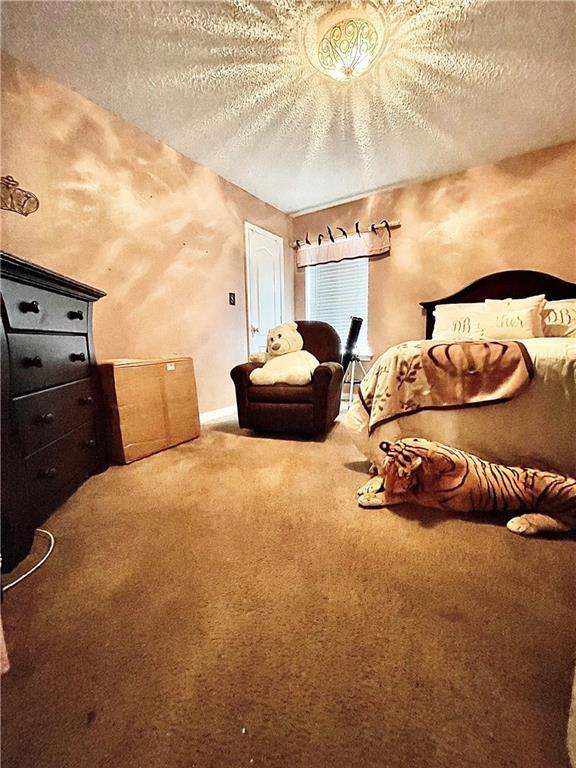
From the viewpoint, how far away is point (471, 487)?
45.4 inches

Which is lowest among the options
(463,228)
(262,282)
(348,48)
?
(262,282)

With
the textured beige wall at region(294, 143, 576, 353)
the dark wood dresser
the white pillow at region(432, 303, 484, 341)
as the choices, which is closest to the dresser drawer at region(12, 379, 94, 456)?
the dark wood dresser

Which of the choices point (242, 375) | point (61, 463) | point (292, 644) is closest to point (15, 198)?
point (61, 463)

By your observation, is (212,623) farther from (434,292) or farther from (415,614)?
(434,292)

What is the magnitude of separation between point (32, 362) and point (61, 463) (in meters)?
0.47

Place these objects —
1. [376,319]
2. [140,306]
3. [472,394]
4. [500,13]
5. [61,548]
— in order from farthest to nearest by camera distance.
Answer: [376,319], [140,306], [500,13], [472,394], [61,548]

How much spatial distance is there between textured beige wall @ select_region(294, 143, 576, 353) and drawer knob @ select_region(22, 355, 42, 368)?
3.17 meters

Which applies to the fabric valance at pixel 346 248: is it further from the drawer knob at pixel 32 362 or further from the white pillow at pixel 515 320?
the drawer knob at pixel 32 362

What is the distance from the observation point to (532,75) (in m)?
1.86

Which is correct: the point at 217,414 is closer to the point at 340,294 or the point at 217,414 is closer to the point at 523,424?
the point at 340,294

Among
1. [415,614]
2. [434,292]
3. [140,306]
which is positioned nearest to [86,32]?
[140,306]

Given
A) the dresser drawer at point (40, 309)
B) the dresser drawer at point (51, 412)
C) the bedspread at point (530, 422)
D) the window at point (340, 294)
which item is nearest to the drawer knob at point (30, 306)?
the dresser drawer at point (40, 309)

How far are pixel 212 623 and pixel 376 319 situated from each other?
336 cm

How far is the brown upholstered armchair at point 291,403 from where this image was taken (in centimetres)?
214
